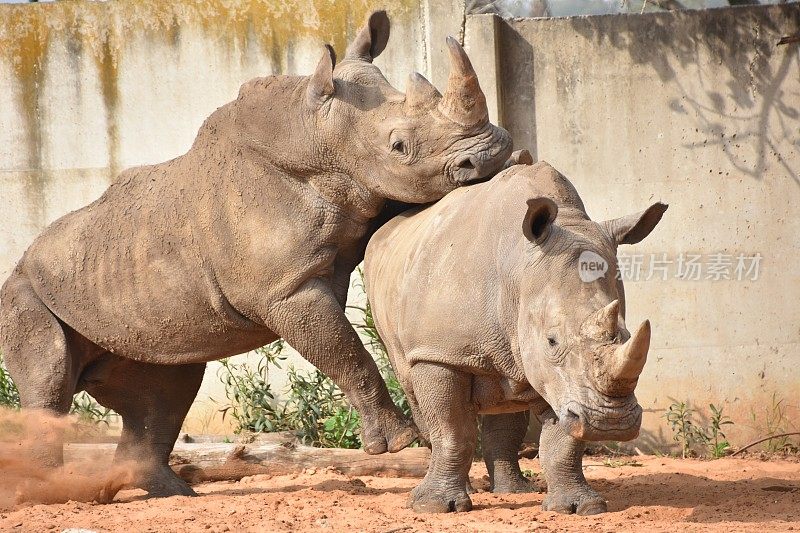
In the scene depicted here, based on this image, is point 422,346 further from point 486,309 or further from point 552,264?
point 552,264

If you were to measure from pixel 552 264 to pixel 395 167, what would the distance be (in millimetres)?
1213

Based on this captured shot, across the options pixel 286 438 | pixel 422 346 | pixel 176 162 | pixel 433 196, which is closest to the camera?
pixel 422 346

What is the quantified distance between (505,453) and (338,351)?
3.36 ft

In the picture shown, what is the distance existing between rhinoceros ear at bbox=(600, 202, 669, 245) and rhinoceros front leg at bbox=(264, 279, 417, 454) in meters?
1.48

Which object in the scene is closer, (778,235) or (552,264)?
(552,264)

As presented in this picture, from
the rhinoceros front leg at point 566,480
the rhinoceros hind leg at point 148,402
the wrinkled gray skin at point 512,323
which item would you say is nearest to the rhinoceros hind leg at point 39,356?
the rhinoceros hind leg at point 148,402

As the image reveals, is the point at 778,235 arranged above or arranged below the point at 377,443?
above

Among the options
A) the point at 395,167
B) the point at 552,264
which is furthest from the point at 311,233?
the point at 552,264

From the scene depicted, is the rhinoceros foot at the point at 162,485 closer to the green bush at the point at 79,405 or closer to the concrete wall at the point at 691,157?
the green bush at the point at 79,405

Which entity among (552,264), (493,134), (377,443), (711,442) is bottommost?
(711,442)

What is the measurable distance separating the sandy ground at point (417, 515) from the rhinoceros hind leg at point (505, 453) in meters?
0.12

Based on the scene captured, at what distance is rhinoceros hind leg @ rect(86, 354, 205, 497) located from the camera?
305 inches

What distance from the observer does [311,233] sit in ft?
21.9

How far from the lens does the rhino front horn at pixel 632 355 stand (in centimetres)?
493
